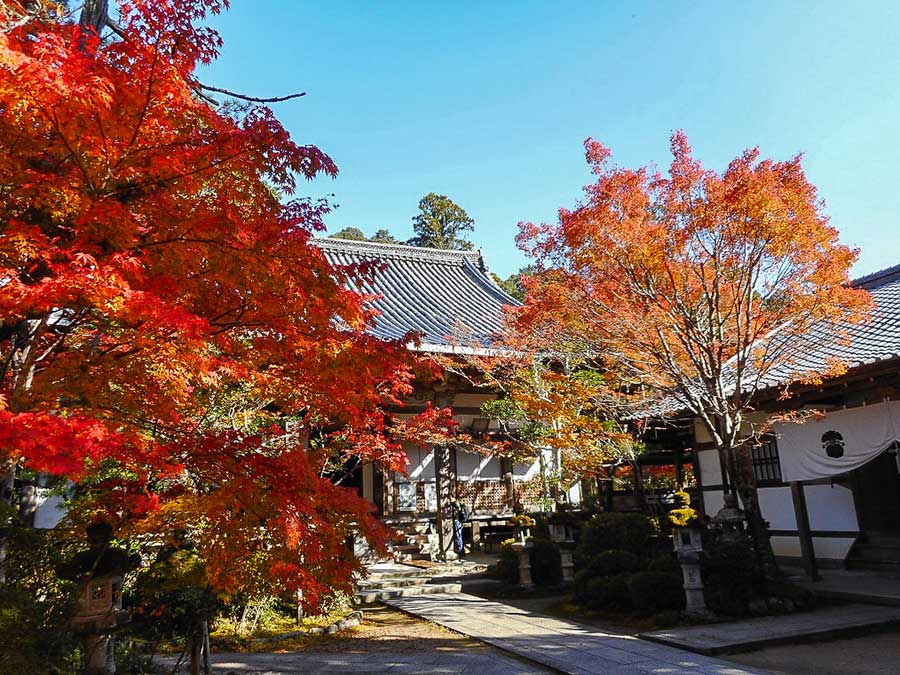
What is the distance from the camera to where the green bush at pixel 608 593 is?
916 cm

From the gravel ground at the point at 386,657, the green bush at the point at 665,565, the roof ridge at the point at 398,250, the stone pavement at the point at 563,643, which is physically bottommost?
the gravel ground at the point at 386,657

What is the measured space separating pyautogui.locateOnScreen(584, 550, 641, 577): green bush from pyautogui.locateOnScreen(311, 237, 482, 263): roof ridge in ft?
45.2

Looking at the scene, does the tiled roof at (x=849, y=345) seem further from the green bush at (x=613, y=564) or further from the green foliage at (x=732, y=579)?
the green bush at (x=613, y=564)

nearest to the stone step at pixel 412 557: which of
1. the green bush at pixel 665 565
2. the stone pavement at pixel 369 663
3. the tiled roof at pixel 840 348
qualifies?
the tiled roof at pixel 840 348

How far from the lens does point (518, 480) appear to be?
16.8 metres

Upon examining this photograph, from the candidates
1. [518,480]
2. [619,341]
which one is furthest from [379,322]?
[619,341]

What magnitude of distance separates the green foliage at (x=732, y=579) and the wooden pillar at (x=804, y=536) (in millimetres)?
2252

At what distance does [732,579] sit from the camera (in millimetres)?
8414

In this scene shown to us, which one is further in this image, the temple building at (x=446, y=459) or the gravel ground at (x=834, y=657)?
the temple building at (x=446, y=459)

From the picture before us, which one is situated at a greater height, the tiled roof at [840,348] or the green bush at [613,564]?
the tiled roof at [840,348]

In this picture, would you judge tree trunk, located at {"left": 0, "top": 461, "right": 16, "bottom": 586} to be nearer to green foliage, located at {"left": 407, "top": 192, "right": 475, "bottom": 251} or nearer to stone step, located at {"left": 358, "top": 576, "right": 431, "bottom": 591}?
stone step, located at {"left": 358, "top": 576, "right": 431, "bottom": 591}

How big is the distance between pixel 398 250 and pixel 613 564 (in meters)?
14.6

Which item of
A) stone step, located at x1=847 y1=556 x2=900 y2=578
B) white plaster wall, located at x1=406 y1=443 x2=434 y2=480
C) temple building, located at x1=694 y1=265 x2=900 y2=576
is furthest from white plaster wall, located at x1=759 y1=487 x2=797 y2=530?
white plaster wall, located at x1=406 y1=443 x2=434 y2=480

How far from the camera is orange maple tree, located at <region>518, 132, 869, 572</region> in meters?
7.83
